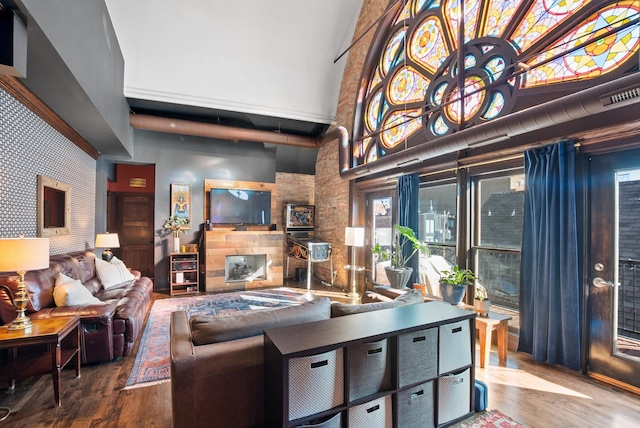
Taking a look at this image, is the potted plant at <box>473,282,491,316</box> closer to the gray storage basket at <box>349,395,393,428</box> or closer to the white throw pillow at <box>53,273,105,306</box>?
the gray storage basket at <box>349,395,393,428</box>

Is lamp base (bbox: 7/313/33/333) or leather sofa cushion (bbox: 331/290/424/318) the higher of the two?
leather sofa cushion (bbox: 331/290/424/318)

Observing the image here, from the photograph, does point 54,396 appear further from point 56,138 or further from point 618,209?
point 618,209

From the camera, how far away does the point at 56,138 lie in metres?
3.80

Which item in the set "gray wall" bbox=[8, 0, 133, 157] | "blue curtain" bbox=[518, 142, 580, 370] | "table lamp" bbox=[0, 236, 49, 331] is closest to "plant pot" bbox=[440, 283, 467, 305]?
"blue curtain" bbox=[518, 142, 580, 370]

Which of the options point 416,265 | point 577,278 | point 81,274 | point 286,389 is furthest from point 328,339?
point 81,274

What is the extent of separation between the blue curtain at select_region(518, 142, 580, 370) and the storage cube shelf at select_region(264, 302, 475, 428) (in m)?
1.30

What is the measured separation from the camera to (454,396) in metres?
2.06

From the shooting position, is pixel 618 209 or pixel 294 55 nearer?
pixel 618 209

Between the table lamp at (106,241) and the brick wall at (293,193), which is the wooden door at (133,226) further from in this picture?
the brick wall at (293,193)

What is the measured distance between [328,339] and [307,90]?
17.8 ft

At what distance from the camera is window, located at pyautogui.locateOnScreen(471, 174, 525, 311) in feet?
11.1

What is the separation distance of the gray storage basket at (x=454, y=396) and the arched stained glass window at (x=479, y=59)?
9.24 feet

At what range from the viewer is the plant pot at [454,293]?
122 inches

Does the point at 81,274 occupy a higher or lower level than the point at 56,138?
lower
